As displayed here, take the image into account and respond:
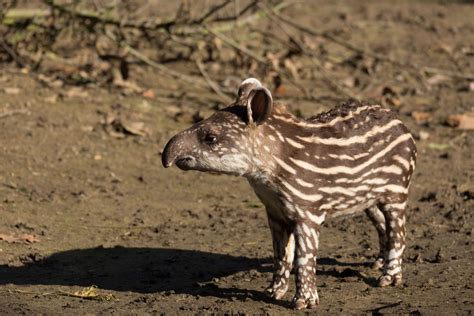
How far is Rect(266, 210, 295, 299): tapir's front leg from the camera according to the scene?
303 inches

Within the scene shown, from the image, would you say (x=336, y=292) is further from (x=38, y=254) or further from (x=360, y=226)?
(x=38, y=254)

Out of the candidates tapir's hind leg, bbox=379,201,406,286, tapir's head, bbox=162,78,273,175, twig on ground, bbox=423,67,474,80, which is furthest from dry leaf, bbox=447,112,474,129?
tapir's head, bbox=162,78,273,175

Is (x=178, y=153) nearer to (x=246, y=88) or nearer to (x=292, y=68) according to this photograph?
(x=246, y=88)

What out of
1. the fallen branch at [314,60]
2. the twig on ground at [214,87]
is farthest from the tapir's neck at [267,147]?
the fallen branch at [314,60]

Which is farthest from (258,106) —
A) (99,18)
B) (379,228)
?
(99,18)

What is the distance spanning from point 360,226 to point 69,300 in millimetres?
3075

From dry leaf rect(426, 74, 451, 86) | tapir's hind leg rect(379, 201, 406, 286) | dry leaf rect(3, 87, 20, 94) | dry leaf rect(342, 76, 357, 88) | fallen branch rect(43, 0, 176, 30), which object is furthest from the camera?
dry leaf rect(426, 74, 451, 86)

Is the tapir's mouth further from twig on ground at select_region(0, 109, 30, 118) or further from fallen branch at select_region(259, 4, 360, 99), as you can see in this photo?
fallen branch at select_region(259, 4, 360, 99)

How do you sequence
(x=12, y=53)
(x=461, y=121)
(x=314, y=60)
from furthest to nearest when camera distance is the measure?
(x=314, y=60) → (x=12, y=53) → (x=461, y=121)

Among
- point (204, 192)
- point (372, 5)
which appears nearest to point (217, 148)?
point (204, 192)

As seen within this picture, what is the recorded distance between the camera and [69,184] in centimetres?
1064

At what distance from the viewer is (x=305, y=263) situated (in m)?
7.31

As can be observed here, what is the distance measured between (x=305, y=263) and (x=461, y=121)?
6.08 metres

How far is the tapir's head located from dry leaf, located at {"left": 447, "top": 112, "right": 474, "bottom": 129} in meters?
6.16
